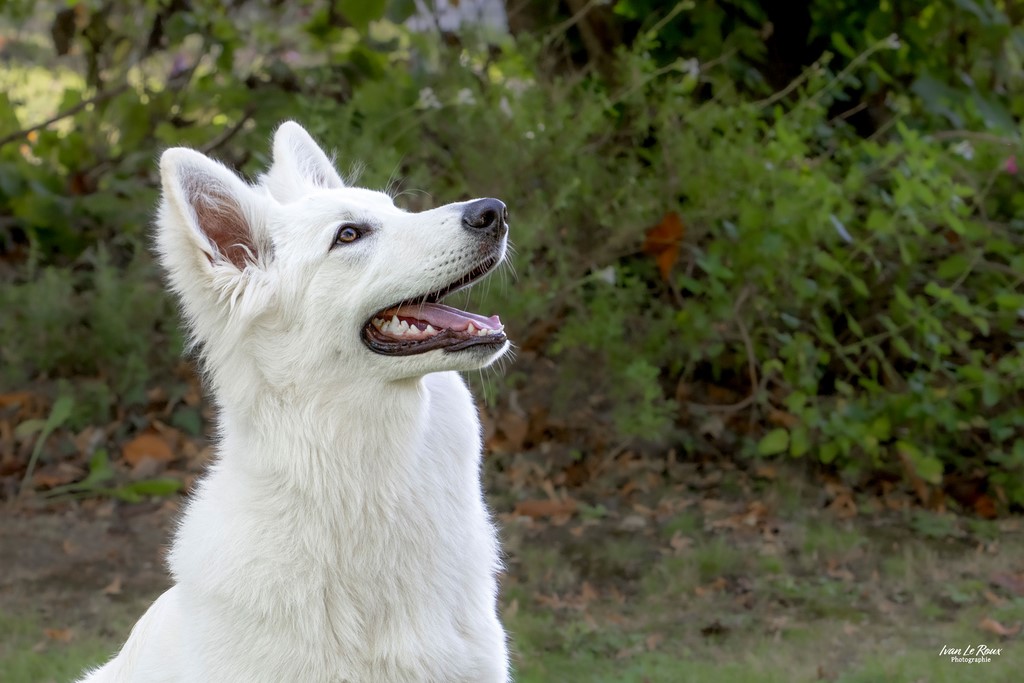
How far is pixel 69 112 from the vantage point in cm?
728

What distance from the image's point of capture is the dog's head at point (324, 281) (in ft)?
10.3

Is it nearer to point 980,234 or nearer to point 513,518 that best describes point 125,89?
point 513,518

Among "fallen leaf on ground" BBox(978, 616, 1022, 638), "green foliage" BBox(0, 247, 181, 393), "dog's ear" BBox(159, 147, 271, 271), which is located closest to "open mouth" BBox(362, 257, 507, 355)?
"dog's ear" BBox(159, 147, 271, 271)

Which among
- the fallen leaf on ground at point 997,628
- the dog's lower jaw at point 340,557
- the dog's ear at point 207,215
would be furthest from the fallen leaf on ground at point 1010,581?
the dog's ear at point 207,215

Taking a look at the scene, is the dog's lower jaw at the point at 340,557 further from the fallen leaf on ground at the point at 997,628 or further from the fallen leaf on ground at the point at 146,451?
the fallen leaf on ground at the point at 146,451

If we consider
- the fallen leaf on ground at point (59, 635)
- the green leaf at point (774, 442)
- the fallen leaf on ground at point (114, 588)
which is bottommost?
the green leaf at point (774, 442)

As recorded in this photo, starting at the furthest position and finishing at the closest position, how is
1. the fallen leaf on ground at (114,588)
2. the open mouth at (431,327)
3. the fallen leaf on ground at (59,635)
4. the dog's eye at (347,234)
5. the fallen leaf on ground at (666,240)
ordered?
the fallen leaf on ground at (666,240)
the fallen leaf on ground at (114,588)
the fallen leaf on ground at (59,635)
the dog's eye at (347,234)
the open mouth at (431,327)

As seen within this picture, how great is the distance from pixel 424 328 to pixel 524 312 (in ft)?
9.95

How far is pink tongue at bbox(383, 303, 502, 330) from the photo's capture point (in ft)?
10.4

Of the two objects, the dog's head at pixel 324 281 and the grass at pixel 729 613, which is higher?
the dog's head at pixel 324 281

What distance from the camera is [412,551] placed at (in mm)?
3172

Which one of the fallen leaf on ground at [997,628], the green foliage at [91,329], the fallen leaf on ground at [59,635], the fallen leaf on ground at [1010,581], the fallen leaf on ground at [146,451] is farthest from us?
the green foliage at [91,329]

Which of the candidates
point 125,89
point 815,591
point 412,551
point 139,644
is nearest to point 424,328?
point 412,551

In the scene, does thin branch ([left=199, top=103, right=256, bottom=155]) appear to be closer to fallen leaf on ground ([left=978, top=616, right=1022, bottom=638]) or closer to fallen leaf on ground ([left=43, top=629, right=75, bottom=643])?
fallen leaf on ground ([left=43, top=629, right=75, bottom=643])
